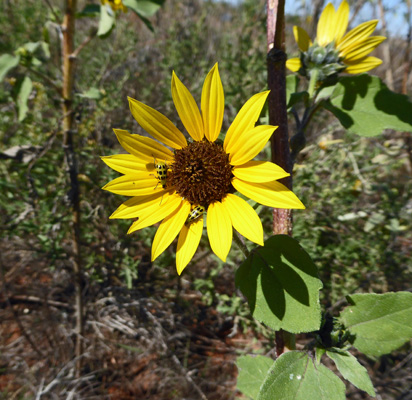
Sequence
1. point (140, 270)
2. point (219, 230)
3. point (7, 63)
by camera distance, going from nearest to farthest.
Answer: point (219, 230), point (7, 63), point (140, 270)

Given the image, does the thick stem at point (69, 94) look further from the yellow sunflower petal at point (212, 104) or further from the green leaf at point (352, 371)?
the green leaf at point (352, 371)

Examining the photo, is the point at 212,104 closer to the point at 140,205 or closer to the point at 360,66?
the point at 140,205

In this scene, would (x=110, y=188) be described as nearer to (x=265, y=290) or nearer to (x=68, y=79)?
(x=265, y=290)

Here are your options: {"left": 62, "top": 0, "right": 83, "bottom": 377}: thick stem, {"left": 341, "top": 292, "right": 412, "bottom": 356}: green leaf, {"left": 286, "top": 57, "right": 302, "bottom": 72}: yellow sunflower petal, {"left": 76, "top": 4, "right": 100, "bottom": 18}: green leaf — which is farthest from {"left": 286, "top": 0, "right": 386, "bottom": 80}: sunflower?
{"left": 76, "top": 4, "right": 100, "bottom": 18}: green leaf

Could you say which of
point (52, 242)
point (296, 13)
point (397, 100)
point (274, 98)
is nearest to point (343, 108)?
point (397, 100)

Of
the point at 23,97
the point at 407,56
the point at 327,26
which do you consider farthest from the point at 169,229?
the point at 407,56

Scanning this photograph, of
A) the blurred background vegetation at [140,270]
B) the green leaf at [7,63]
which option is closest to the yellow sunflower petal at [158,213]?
the blurred background vegetation at [140,270]

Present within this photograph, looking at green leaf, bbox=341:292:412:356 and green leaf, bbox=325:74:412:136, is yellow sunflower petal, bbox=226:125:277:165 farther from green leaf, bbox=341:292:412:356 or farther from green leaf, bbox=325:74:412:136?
green leaf, bbox=341:292:412:356
